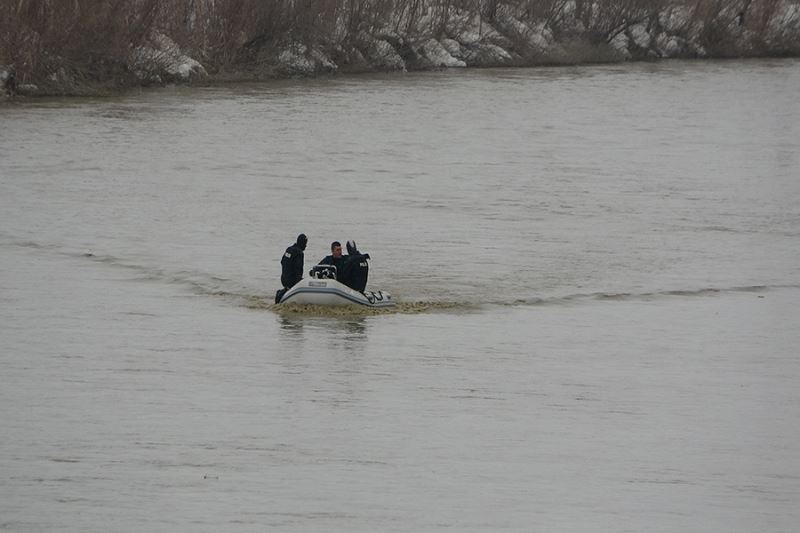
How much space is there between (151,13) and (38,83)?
16.3 feet

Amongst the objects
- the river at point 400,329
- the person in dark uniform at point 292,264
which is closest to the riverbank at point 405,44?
the river at point 400,329

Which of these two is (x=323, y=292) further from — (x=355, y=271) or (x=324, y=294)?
(x=355, y=271)

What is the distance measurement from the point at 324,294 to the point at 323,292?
0.03 m

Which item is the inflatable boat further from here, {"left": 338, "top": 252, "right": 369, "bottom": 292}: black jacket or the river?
the river

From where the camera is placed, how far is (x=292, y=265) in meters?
21.6

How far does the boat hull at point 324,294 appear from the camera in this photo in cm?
2145

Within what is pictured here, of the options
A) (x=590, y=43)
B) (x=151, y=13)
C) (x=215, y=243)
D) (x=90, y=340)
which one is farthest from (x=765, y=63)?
(x=90, y=340)

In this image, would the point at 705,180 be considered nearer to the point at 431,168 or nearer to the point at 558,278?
the point at 431,168

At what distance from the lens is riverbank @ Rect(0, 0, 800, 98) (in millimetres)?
48656

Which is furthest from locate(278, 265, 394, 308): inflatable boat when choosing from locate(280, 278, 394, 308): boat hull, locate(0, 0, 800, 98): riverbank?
locate(0, 0, 800, 98): riverbank

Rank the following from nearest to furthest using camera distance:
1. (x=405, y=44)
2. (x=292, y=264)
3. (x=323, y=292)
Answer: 1. (x=323, y=292)
2. (x=292, y=264)
3. (x=405, y=44)

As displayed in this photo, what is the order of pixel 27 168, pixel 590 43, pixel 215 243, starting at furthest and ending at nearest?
pixel 590 43
pixel 27 168
pixel 215 243

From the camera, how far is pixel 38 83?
47688 millimetres

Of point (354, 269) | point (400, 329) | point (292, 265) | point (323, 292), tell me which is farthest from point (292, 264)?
point (400, 329)
